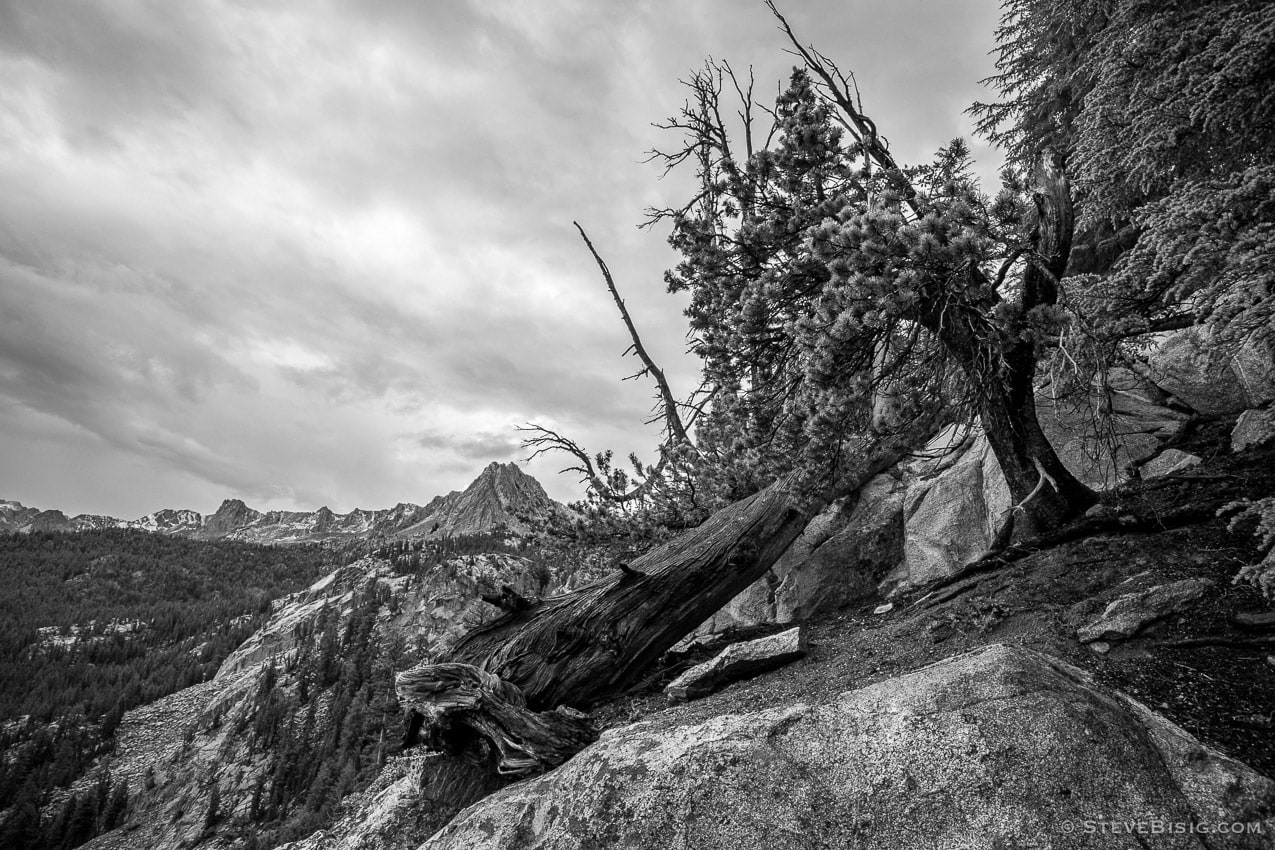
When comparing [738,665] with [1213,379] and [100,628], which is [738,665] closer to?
[1213,379]

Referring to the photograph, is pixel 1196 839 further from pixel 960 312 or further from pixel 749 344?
pixel 749 344

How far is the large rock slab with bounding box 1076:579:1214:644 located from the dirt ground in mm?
64

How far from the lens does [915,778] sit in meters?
2.41

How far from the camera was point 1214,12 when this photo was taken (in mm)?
5430

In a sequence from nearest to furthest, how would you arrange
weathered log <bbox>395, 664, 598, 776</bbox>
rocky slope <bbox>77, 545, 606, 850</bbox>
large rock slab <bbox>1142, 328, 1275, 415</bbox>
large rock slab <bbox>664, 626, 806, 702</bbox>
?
weathered log <bbox>395, 664, 598, 776</bbox>, large rock slab <bbox>664, 626, 806, 702</bbox>, large rock slab <bbox>1142, 328, 1275, 415</bbox>, rocky slope <bbox>77, 545, 606, 850</bbox>

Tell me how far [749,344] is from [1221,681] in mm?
4677

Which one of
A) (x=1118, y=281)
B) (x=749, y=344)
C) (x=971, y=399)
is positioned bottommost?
(x=971, y=399)

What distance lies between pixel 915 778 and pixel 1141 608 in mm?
3062

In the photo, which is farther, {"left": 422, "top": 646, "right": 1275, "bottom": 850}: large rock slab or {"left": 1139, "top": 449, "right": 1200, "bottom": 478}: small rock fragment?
{"left": 1139, "top": 449, "right": 1200, "bottom": 478}: small rock fragment

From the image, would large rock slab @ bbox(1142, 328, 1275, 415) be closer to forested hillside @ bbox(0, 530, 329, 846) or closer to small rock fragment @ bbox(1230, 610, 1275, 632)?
small rock fragment @ bbox(1230, 610, 1275, 632)

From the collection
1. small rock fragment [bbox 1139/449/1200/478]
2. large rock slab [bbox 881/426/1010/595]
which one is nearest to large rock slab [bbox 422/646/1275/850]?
large rock slab [bbox 881/426/1010/595]

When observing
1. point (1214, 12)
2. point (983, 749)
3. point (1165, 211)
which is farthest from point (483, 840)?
point (1214, 12)

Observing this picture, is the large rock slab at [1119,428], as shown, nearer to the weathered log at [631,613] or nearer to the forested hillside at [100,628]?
the weathered log at [631,613]

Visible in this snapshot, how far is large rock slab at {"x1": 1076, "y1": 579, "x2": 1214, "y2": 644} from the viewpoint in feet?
12.6
